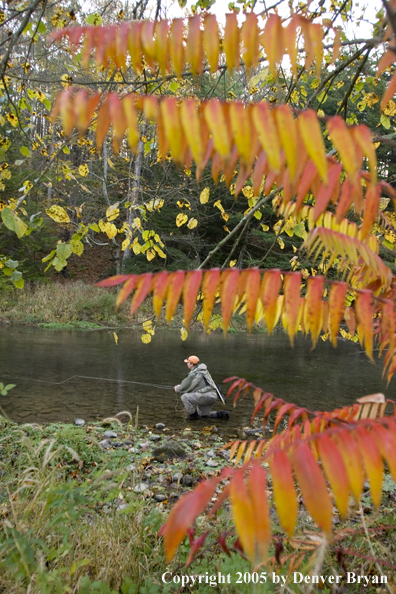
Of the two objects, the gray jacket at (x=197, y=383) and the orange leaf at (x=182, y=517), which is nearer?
the orange leaf at (x=182, y=517)

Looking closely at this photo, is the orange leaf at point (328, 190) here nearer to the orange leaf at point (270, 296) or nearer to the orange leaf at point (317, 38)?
the orange leaf at point (270, 296)

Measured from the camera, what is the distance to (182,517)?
0.83 m

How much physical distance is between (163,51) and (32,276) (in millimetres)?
21563

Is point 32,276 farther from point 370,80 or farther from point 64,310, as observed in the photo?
point 370,80

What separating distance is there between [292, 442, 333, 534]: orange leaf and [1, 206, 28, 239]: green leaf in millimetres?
2345

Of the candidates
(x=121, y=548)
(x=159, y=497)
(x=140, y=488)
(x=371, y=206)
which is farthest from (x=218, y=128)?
(x=159, y=497)

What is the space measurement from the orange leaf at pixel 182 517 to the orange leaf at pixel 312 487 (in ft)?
0.64

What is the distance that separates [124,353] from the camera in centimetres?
1293

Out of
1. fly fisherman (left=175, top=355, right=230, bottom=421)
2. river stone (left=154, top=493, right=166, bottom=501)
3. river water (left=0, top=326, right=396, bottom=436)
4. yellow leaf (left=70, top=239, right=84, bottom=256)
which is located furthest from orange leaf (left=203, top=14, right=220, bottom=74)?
fly fisherman (left=175, top=355, right=230, bottom=421)

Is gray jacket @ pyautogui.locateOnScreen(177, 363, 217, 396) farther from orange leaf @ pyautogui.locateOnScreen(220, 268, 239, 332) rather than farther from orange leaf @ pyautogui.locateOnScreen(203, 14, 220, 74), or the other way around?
orange leaf @ pyautogui.locateOnScreen(203, 14, 220, 74)

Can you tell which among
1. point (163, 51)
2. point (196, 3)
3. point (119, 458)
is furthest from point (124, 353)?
point (163, 51)

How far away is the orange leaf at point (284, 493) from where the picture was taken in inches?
33.6

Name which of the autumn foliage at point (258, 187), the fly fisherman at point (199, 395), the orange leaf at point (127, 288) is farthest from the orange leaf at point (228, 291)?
the fly fisherman at point (199, 395)

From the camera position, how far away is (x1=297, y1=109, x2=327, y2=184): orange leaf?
98cm
